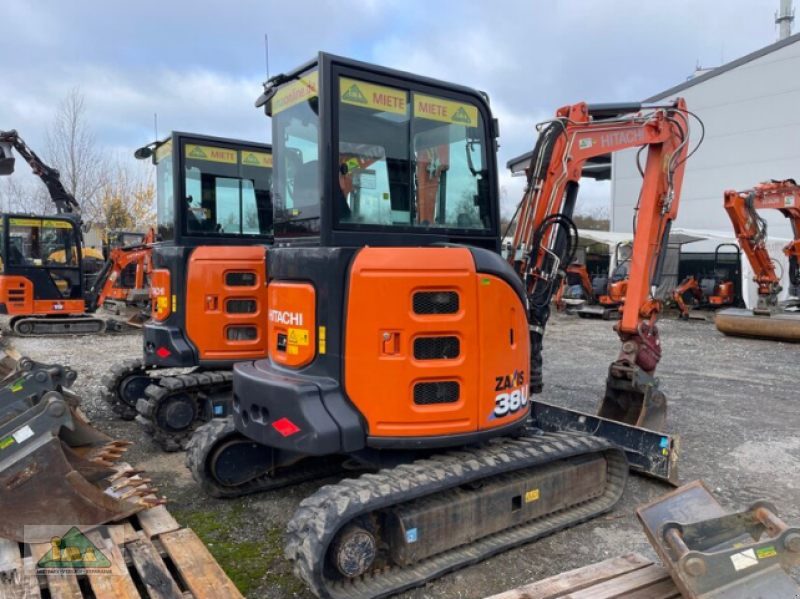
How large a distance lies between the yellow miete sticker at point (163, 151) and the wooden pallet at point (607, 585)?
5.61m

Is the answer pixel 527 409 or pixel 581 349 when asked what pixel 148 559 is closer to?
pixel 527 409

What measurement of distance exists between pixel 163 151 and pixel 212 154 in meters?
0.72

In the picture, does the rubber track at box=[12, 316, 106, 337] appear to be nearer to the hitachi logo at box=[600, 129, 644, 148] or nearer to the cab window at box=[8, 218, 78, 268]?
the cab window at box=[8, 218, 78, 268]

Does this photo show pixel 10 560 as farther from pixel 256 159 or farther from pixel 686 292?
pixel 686 292

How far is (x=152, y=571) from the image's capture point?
3.39m

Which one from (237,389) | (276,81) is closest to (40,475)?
(237,389)

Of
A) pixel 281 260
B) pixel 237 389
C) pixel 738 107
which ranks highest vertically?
pixel 738 107

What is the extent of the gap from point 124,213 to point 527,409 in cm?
2865

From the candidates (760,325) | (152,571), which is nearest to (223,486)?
(152,571)

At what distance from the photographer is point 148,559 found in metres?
3.48

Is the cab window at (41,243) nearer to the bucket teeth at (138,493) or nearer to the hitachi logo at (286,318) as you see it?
the bucket teeth at (138,493)

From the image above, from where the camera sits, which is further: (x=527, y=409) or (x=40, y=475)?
(x=527, y=409)

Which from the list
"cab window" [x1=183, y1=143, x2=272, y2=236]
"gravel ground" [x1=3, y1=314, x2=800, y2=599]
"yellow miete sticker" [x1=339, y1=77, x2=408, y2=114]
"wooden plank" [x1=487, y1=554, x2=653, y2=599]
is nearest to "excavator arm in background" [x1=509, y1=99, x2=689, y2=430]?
"gravel ground" [x1=3, y1=314, x2=800, y2=599]

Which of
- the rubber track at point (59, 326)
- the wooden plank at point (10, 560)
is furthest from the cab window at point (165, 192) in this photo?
the rubber track at point (59, 326)
